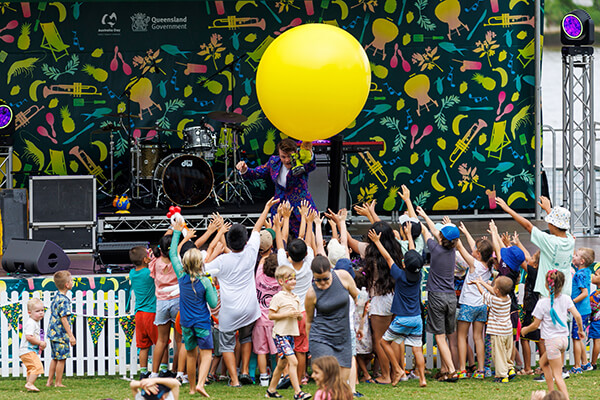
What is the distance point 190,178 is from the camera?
1266 cm

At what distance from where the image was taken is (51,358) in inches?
308

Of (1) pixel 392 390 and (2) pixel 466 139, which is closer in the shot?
(1) pixel 392 390

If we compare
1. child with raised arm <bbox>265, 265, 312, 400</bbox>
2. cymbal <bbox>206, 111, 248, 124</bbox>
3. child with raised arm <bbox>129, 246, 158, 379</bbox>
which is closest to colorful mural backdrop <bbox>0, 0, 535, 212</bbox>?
cymbal <bbox>206, 111, 248, 124</bbox>

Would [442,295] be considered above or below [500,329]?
above

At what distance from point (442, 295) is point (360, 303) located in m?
0.74

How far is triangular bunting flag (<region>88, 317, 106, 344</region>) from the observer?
26.6ft

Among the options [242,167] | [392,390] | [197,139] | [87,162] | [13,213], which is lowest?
[392,390]

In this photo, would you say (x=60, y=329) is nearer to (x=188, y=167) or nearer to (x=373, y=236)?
(x=373, y=236)

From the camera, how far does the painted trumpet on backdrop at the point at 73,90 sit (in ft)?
45.3

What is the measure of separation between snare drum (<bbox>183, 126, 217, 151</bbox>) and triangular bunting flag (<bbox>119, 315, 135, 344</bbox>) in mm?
5363

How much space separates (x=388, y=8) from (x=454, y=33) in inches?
46.2

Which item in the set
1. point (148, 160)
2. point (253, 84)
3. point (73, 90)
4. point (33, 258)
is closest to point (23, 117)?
point (73, 90)

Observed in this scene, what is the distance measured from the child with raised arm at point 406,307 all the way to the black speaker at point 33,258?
3589 mm

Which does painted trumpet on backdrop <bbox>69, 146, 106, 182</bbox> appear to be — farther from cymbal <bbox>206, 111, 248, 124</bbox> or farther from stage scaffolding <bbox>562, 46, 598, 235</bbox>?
stage scaffolding <bbox>562, 46, 598, 235</bbox>
